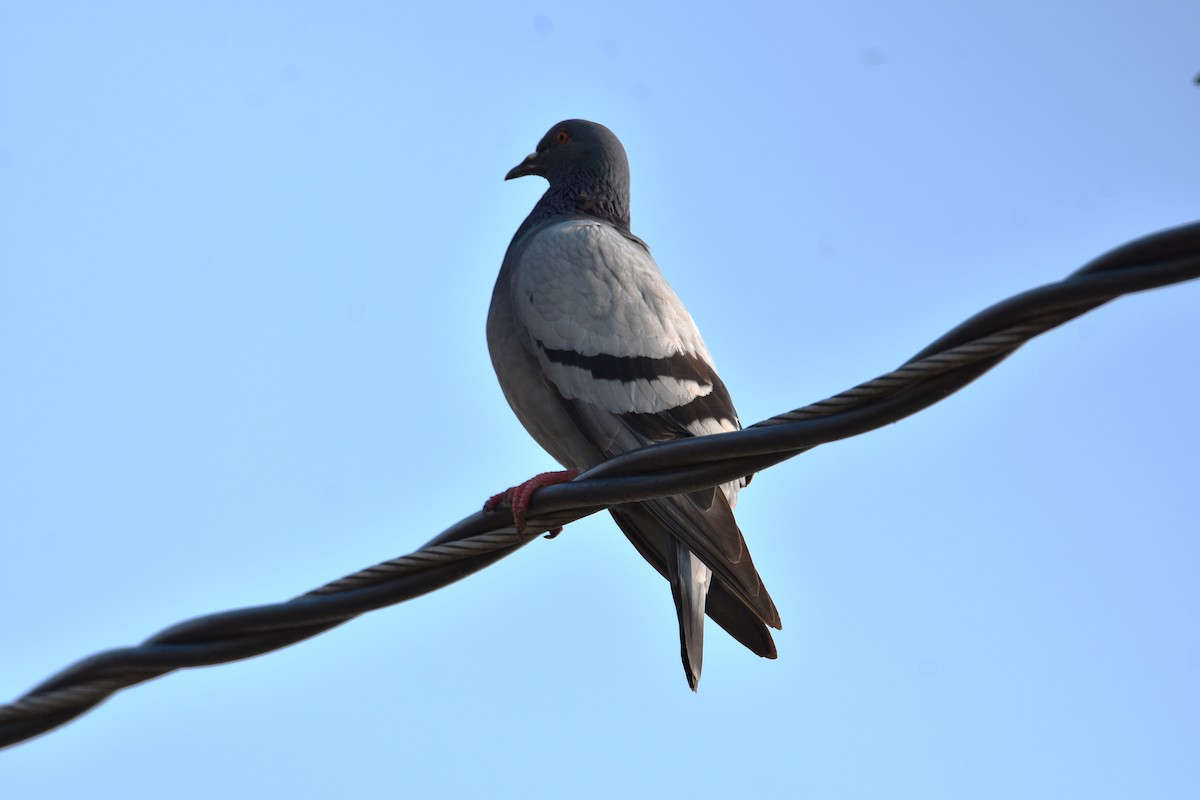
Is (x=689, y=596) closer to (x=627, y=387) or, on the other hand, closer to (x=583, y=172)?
(x=627, y=387)

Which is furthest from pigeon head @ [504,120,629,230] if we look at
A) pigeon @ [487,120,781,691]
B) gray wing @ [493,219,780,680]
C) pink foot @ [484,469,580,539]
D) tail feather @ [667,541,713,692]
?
pink foot @ [484,469,580,539]

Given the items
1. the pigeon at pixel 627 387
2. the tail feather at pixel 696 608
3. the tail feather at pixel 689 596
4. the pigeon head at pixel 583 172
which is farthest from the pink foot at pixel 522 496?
the pigeon head at pixel 583 172

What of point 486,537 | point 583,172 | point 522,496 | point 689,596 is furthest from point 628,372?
point 583,172

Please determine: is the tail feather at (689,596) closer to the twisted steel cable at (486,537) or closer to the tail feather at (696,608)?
the tail feather at (696,608)

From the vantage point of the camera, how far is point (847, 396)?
9.62 feet

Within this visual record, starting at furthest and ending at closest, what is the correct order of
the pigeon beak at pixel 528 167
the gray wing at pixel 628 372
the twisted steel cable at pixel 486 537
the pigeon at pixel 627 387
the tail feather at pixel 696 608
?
the pigeon beak at pixel 528 167 → the gray wing at pixel 628 372 → the tail feather at pixel 696 608 → the pigeon at pixel 627 387 → the twisted steel cable at pixel 486 537

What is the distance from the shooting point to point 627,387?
5.56m

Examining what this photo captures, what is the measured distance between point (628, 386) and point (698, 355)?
19.3 inches

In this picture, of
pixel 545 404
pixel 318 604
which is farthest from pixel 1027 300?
pixel 545 404

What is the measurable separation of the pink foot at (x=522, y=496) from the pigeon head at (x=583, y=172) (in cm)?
279

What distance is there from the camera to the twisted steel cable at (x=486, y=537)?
9.46 ft

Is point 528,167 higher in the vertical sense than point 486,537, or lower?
higher

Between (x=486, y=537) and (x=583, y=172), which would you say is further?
(x=583, y=172)

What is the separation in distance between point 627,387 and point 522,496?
1.93 metres
